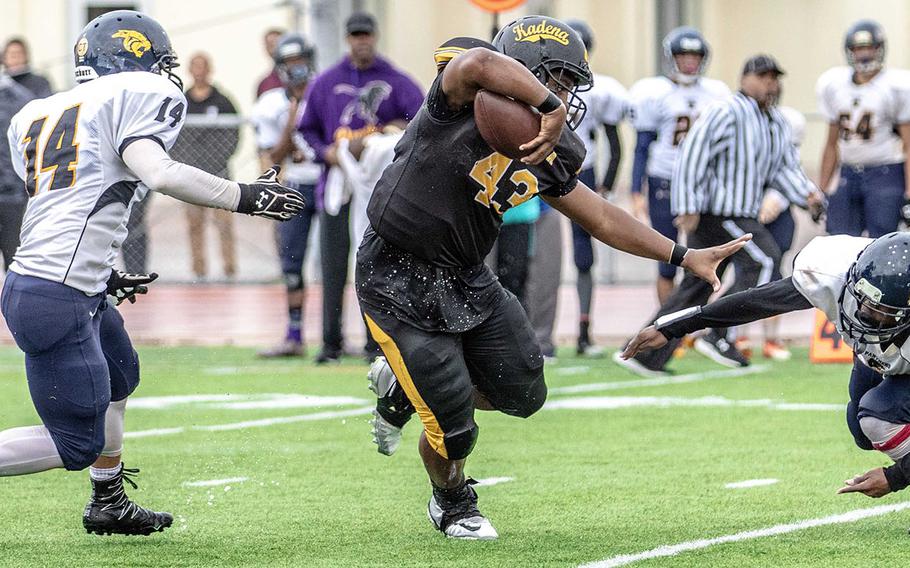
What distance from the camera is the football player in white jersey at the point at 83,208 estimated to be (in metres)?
4.72

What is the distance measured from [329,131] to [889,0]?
58.5ft

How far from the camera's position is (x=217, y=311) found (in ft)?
41.8

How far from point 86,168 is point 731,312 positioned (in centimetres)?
201

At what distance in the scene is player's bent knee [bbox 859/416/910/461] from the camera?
15.8ft

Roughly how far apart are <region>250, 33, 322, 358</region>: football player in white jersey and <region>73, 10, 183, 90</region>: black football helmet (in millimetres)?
4716

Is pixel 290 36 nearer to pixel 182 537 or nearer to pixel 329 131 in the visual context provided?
pixel 329 131

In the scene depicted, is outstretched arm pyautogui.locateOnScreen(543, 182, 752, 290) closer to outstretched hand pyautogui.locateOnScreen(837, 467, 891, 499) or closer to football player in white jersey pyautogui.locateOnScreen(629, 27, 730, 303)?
outstretched hand pyautogui.locateOnScreen(837, 467, 891, 499)

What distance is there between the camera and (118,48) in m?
4.94

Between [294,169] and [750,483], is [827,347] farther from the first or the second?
[750,483]

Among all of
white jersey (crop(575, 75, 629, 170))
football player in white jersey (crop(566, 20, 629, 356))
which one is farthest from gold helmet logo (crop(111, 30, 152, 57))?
white jersey (crop(575, 75, 629, 170))

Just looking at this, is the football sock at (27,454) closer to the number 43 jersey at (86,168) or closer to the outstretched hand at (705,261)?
the number 43 jersey at (86,168)

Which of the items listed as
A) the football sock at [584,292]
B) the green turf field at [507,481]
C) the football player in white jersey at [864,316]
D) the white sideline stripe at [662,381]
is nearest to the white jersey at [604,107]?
the football sock at [584,292]

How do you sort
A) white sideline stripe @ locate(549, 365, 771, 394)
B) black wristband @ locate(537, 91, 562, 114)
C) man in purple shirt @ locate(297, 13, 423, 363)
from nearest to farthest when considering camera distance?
black wristband @ locate(537, 91, 562, 114), white sideline stripe @ locate(549, 365, 771, 394), man in purple shirt @ locate(297, 13, 423, 363)

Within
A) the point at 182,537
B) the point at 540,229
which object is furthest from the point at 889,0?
the point at 182,537
